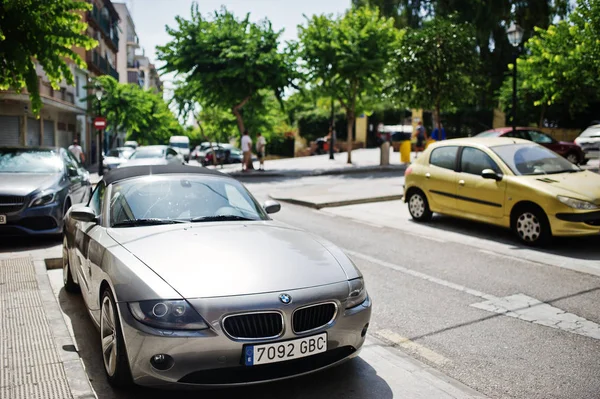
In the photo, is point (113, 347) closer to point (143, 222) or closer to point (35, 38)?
point (143, 222)

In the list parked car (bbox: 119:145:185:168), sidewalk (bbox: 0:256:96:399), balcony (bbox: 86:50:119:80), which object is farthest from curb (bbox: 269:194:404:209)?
balcony (bbox: 86:50:119:80)

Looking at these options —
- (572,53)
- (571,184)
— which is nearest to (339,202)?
(571,184)

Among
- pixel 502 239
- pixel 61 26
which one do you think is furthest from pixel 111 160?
pixel 502 239

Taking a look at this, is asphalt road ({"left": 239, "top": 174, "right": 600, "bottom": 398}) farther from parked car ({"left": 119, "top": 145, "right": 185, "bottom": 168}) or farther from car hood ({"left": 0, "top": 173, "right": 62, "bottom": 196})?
parked car ({"left": 119, "top": 145, "right": 185, "bottom": 168})

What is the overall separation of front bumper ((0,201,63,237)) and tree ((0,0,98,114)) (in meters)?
2.75

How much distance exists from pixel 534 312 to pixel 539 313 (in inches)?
1.9

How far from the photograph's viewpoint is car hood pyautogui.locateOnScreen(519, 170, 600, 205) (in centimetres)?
Result: 866

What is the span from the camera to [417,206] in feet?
37.9

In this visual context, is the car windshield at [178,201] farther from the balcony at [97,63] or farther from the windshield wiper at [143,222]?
the balcony at [97,63]

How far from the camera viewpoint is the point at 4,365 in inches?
154

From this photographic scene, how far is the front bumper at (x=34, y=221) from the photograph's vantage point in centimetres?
873

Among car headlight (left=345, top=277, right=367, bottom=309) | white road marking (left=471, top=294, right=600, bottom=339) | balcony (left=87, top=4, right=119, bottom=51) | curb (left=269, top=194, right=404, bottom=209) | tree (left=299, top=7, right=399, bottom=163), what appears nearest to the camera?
car headlight (left=345, top=277, right=367, bottom=309)

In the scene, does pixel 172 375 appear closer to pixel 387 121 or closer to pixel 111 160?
pixel 111 160

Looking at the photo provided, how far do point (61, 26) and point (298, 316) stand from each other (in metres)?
9.32
